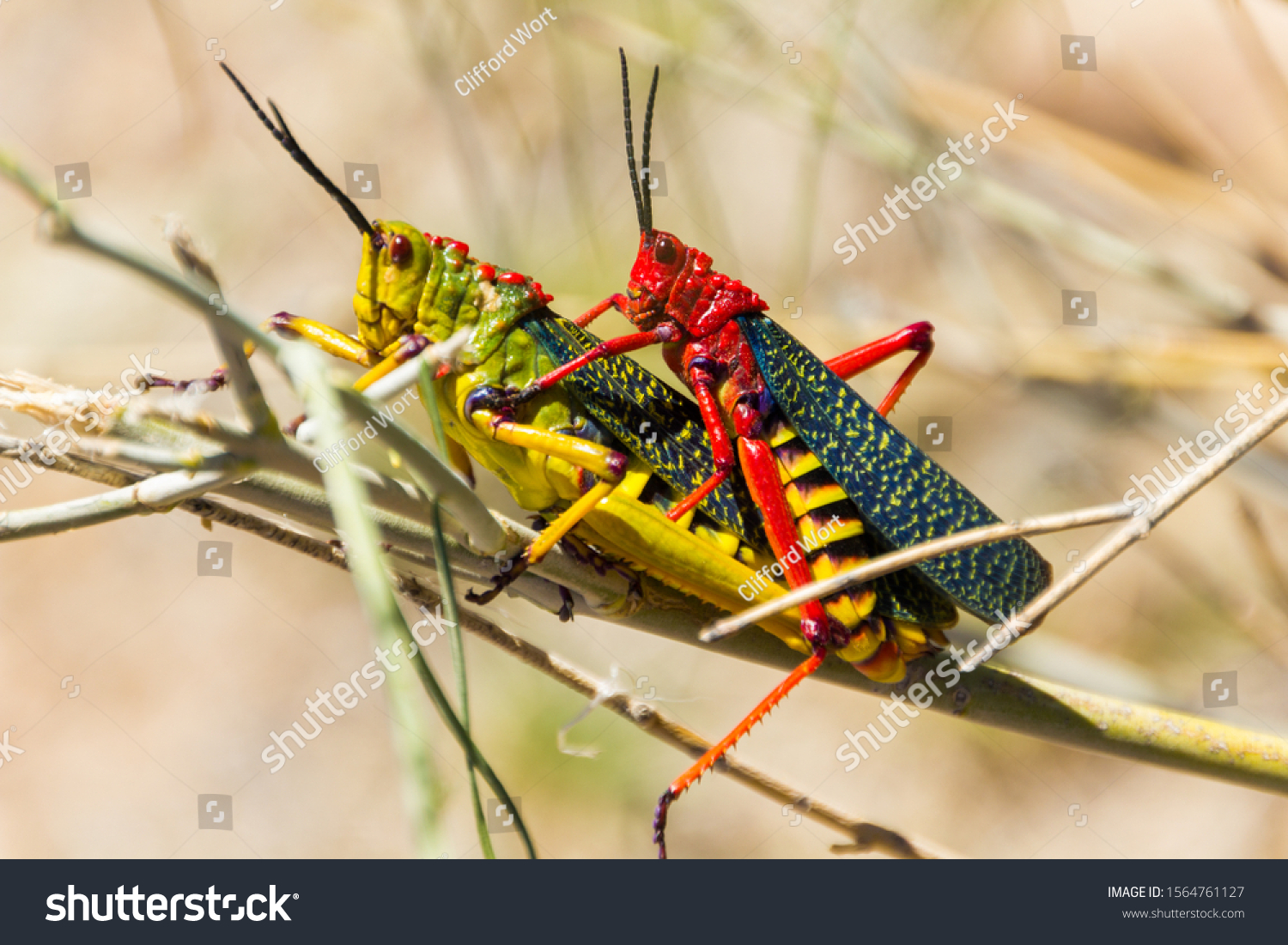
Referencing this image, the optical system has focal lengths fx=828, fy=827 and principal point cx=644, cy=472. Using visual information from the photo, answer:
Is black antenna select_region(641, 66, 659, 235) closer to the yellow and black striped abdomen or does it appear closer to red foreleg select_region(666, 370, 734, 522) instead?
red foreleg select_region(666, 370, 734, 522)

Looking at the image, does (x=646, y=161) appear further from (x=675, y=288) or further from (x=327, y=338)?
(x=327, y=338)

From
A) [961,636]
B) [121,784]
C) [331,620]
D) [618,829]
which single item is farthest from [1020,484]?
[121,784]

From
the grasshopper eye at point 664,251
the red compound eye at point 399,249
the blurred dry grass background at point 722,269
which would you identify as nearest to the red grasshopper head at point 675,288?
the grasshopper eye at point 664,251

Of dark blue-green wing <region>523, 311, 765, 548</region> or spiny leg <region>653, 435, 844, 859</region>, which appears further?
dark blue-green wing <region>523, 311, 765, 548</region>

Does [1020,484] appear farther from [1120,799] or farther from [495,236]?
[495,236]

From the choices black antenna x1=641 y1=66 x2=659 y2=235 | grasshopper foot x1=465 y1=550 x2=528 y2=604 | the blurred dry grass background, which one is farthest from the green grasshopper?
the blurred dry grass background

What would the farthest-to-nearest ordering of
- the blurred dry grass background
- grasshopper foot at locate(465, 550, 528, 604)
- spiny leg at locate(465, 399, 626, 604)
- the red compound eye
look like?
the blurred dry grass background → the red compound eye → spiny leg at locate(465, 399, 626, 604) → grasshopper foot at locate(465, 550, 528, 604)

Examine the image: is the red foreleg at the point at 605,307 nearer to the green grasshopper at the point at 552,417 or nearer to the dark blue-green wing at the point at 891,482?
the green grasshopper at the point at 552,417
